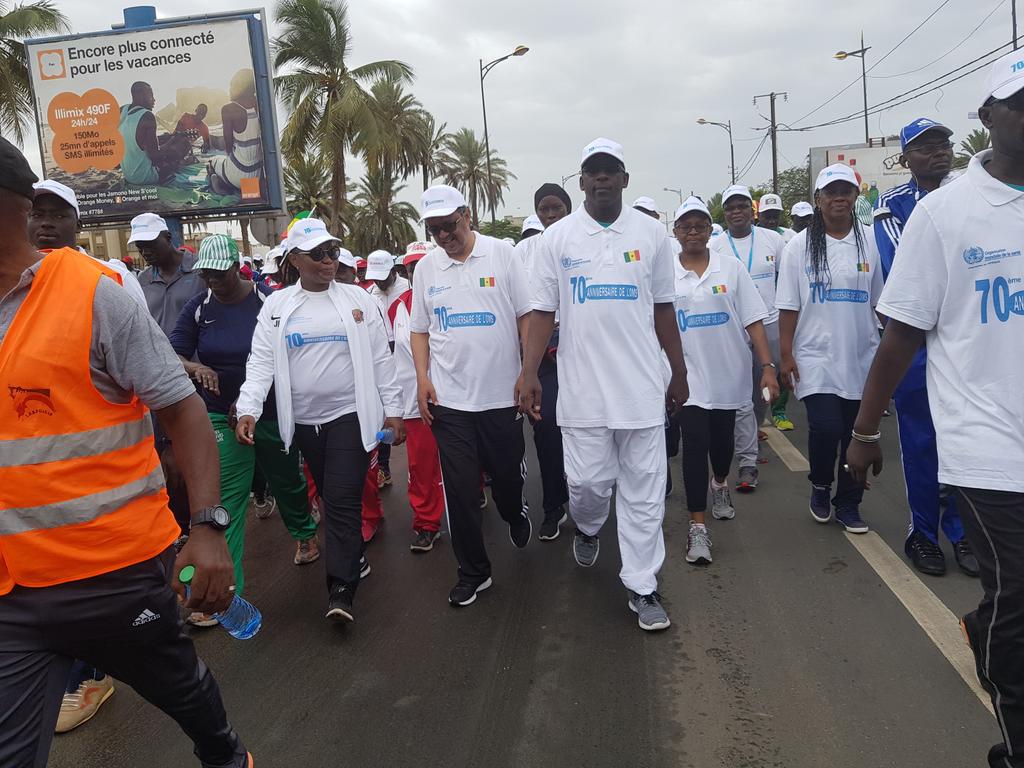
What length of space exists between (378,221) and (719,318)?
120 feet

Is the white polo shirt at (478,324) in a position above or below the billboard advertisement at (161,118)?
below

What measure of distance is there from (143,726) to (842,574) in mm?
3399

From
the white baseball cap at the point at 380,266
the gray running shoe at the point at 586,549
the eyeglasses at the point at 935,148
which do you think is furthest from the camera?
the white baseball cap at the point at 380,266

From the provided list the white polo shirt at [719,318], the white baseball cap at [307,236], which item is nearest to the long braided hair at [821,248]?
the white polo shirt at [719,318]

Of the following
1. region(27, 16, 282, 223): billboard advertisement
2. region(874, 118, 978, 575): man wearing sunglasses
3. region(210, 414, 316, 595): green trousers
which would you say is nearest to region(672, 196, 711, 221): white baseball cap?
region(874, 118, 978, 575): man wearing sunglasses

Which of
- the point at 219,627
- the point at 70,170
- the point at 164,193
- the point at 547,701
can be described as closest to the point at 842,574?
the point at 547,701

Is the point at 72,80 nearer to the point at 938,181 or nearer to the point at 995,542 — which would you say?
the point at 938,181

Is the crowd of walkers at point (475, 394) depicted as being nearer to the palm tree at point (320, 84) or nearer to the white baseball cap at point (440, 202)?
the white baseball cap at point (440, 202)

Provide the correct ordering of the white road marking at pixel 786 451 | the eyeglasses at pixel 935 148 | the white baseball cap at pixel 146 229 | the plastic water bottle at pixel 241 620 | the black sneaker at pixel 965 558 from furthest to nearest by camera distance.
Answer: the white road marking at pixel 786 451
the white baseball cap at pixel 146 229
the eyeglasses at pixel 935 148
the black sneaker at pixel 965 558
the plastic water bottle at pixel 241 620

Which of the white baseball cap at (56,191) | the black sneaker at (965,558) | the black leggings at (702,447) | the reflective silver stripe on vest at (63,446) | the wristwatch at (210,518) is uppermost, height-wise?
the white baseball cap at (56,191)

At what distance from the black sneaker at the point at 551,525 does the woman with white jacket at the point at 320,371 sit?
1.41m

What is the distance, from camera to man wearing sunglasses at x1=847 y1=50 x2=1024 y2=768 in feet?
6.95

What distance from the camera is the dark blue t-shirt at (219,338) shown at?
175 inches

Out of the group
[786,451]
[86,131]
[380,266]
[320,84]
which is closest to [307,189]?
[320,84]
